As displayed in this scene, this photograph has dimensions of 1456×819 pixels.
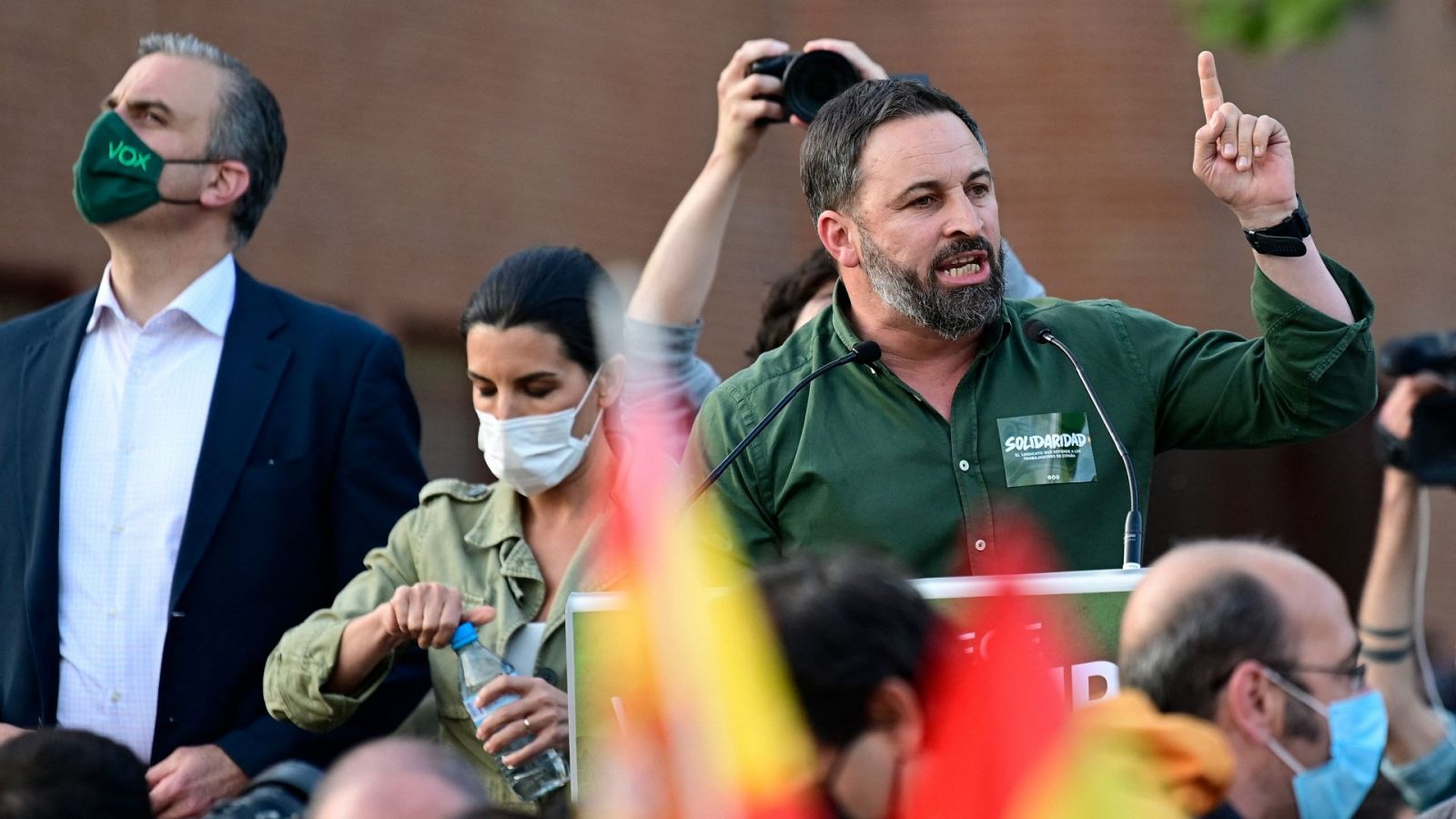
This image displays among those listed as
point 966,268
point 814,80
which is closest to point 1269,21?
point 814,80

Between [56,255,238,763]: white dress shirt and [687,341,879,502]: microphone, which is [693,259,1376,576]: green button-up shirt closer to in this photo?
[687,341,879,502]: microphone

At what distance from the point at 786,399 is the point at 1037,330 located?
0.57 meters

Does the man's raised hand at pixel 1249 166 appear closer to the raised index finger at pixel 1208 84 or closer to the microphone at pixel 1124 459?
the raised index finger at pixel 1208 84

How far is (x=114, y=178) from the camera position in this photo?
15.9 feet

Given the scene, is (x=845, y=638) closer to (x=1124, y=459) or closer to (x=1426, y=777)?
(x=1124, y=459)

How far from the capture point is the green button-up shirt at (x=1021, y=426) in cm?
378

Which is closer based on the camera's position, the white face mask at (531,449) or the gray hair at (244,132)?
the white face mask at (531,449)

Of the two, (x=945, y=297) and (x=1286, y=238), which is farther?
(x=945, y=297)

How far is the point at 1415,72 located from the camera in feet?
43.6

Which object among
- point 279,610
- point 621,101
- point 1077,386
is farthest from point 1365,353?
point 621,101

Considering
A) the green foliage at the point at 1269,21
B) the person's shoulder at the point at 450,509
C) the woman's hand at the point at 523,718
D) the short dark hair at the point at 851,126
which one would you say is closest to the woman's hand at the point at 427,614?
the woman's hand at the point at 523,718

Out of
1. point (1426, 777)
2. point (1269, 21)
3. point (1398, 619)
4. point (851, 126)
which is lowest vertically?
point (1426, 777)

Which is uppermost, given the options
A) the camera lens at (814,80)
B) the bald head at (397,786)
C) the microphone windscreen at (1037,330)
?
the camera lens at (814,80)

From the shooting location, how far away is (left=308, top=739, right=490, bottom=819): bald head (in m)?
2.64
